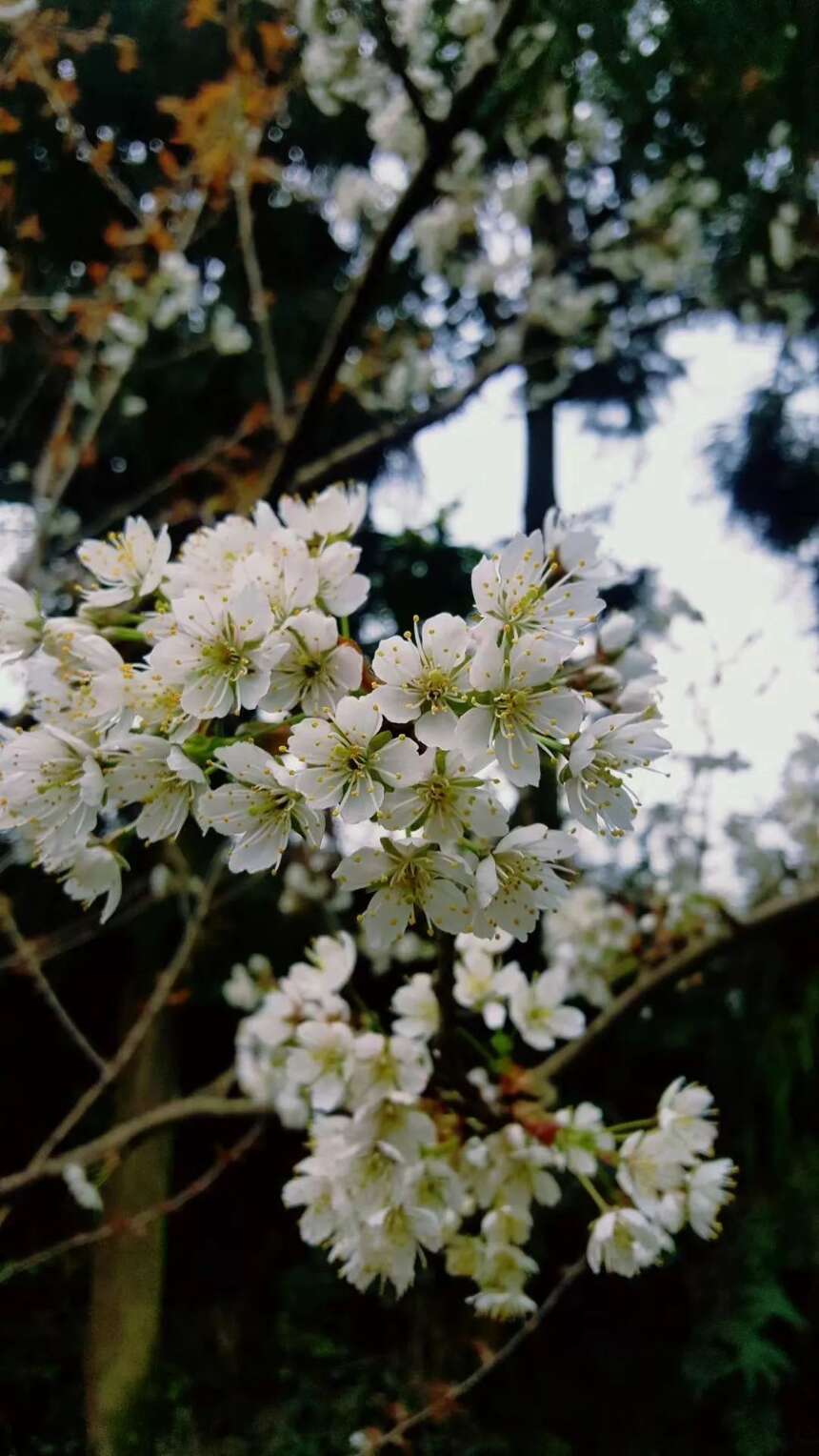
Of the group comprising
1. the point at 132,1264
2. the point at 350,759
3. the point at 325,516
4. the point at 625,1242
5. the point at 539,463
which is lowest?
the point at 132,1264

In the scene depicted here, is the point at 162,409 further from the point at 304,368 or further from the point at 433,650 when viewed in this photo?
the point at 433,650

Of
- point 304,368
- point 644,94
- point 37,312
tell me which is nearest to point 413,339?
point 304,368

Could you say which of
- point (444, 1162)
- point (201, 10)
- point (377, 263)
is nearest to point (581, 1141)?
point (444, 1162)

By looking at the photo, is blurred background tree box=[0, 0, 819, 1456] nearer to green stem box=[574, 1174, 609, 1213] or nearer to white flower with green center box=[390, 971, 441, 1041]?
white flower with green center box=[390, 971, 441, 1041]

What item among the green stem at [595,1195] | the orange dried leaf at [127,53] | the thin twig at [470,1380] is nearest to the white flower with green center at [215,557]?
the green stem at [595,1195]

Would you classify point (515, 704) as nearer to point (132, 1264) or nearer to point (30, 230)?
point (30, 230)

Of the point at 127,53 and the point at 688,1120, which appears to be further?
the point at 127,53
